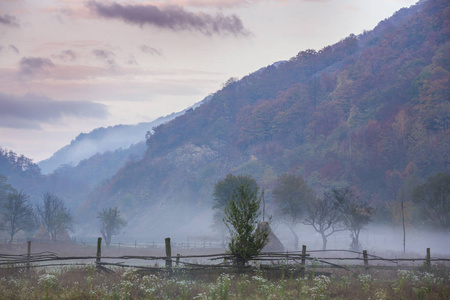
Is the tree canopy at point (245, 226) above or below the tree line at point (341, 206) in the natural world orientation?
below

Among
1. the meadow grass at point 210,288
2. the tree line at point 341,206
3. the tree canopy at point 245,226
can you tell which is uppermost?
the tree line at point 341,206

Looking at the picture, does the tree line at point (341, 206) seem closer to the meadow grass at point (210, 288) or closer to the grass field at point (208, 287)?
the grass field at point (208, 287)

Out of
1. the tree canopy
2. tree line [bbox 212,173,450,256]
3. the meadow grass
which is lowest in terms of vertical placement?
the meadow grass

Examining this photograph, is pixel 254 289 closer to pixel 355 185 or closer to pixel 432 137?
pixel 355 185

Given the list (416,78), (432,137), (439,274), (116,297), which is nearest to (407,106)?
(416,78)

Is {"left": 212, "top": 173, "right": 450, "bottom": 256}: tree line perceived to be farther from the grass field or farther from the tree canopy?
the tree canopy

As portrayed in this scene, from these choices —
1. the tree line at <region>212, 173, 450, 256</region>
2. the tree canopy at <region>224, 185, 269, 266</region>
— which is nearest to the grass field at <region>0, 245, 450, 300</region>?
the tree canopy at <region>224, 185, 269, 266</region>

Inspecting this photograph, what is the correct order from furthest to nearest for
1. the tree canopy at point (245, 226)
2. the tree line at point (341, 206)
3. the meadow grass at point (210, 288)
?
the tree line at point (341, 206) → the tree canopy at point (245, 226) → the meadow grass at point (210, 288)

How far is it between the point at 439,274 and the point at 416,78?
6785 inches

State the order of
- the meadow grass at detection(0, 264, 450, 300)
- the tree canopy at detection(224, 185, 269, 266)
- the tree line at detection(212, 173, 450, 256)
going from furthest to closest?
the tree line at detection(212, 173, 450, 256) → the tree canopy at detection(224, 185, 269, 266) → the meadow grass at detection(0, 264, 450, 300)

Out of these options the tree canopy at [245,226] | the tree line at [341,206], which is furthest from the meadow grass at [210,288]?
the tree line at [341,206]

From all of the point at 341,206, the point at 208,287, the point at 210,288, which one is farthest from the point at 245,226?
the point at 341,206

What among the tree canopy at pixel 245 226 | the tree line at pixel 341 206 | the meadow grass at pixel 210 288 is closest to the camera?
the meadow grass at pixel 210 288

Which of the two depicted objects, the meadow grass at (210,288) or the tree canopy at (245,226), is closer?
the meadow grass at (210,288)
